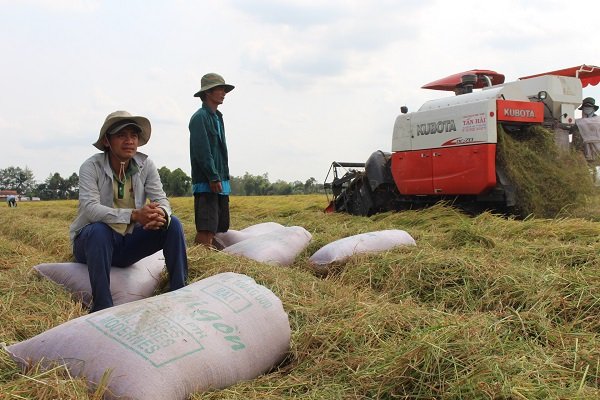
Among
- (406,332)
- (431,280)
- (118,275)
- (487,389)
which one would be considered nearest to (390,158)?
(431,280)

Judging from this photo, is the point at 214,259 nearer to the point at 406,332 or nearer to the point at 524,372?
the point at 406,332

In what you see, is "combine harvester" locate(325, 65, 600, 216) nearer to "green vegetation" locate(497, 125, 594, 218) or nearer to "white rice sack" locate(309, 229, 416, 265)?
"green vegetation" locate(497, 125, 594, 218)

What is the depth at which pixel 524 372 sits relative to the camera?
1868 mm

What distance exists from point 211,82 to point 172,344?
3.27 metres

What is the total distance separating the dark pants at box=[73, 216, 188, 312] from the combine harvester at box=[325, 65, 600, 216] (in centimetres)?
413

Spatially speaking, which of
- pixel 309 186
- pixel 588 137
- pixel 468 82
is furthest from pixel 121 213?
pixel 309 186

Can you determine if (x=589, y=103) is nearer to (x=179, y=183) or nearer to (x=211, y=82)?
(x=211, y=82)

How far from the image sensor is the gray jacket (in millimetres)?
3204

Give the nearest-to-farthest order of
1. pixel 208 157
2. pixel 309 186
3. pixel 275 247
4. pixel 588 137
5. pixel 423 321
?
pixel 423 321
pixel 275 247
pixel 208 157
pixel 588 137
pixel 309 186

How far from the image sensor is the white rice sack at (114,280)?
323cm

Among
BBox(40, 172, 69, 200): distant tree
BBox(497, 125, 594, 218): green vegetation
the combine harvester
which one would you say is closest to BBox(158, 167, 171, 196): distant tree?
BBox(40, 172, 69, 200): distant tree

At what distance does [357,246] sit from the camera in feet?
14.4

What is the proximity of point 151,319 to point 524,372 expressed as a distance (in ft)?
4.10

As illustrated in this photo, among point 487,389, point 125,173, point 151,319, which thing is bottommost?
point 487,389
